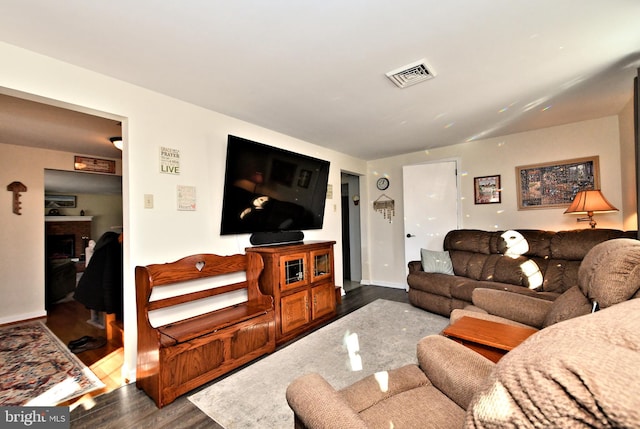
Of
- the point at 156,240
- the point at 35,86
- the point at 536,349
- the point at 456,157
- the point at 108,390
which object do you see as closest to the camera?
the point at 536,349

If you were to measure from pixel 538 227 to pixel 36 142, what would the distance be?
662cm

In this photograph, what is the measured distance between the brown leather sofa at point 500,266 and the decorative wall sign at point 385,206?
118 centimetres

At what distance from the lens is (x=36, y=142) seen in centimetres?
352

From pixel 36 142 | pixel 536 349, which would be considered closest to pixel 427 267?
pixel 536 349

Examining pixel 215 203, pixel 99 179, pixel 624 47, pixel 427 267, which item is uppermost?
pixel 624 47

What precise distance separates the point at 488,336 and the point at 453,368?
1.65ft

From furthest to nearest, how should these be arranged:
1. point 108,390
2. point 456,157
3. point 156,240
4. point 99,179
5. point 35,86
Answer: point 99,179 < point 456,157 < point 156,240 < point 108,390 < point 35,86

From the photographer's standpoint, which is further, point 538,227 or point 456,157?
point 456,157

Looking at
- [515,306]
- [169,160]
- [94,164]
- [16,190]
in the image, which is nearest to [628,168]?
[515,306]

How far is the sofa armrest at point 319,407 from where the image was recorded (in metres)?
0.81

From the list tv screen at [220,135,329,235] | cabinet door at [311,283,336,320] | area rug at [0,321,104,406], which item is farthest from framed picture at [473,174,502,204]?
area rug at [0,321,104,406]

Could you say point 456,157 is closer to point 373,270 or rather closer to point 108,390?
point 373,270

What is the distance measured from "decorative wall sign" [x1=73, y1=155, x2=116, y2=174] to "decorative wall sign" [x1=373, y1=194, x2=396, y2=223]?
4403 mm

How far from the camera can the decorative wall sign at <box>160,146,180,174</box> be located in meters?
2.43
